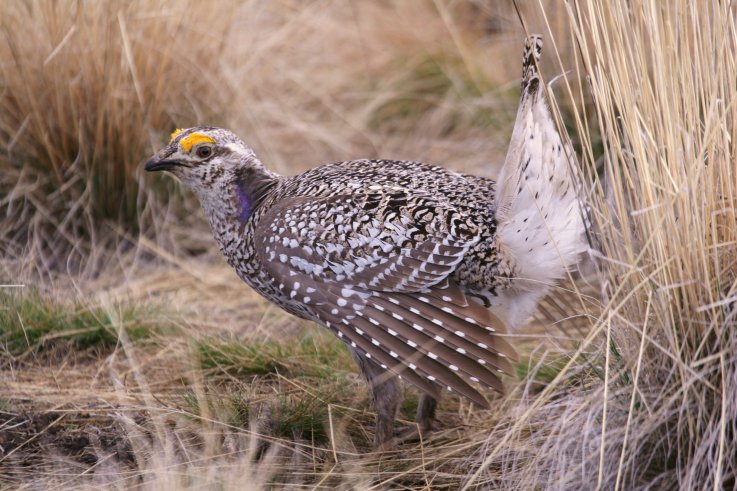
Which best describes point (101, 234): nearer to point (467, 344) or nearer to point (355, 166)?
point (355, 166)

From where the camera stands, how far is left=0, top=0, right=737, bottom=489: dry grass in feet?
9.33

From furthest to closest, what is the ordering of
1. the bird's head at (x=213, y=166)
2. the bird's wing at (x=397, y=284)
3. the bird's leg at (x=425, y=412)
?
the bird's head at (x=213, y=166) → the bird's leg at (x=425, y=412) → the bird's wing at (x=397, y=284)

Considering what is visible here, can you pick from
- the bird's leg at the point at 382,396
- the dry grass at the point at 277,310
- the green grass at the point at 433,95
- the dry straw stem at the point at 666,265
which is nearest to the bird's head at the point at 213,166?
the dry grass at the point at 277,310

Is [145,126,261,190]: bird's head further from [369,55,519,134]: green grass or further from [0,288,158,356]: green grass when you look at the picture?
[369,55,519,134]: green grass

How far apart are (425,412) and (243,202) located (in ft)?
3.64

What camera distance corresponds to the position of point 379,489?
3359 millimetres

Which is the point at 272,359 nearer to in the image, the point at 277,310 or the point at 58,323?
the point at 277,310

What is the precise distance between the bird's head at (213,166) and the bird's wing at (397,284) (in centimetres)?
53

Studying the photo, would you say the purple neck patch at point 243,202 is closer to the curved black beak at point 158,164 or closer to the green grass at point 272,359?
the curved black beak at point 158,164

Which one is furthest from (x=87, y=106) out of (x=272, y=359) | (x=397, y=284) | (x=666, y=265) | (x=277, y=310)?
(x=666, y=265)

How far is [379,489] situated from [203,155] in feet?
5.04

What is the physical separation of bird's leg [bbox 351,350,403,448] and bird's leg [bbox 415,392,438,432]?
22 centimetres

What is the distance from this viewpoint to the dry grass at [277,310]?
9.33 ft

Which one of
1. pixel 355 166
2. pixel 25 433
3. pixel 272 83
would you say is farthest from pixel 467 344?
pixel 272 83
